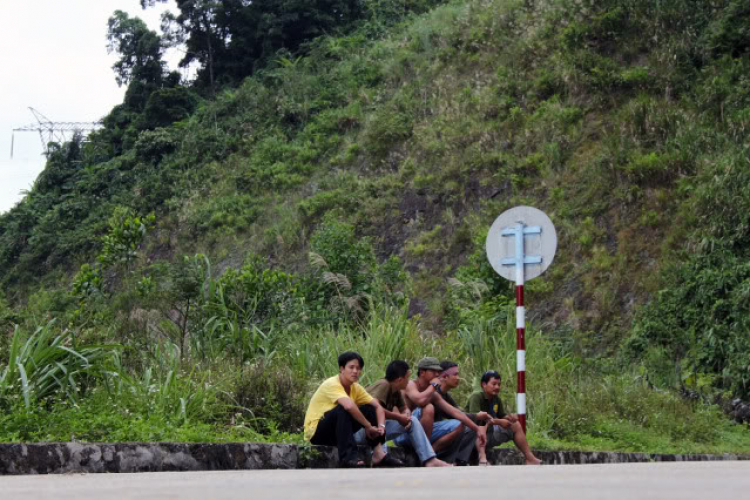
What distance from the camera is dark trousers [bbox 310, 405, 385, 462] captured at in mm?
7965

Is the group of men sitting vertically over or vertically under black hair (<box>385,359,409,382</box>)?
under

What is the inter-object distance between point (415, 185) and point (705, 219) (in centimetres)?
1015

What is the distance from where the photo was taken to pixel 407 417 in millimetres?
8547

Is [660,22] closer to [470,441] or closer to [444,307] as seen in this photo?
[444,307]

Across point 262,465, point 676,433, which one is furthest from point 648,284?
point 262,465

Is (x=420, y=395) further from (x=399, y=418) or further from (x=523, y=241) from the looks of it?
(x=523, y=241)

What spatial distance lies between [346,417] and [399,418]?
2.28ft

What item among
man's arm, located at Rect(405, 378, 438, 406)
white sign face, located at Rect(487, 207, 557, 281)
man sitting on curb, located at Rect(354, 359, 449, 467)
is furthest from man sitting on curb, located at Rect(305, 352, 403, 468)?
white sign face, located at Rect(487, 207, 557, 281)

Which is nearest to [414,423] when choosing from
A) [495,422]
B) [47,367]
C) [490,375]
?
[495,422]

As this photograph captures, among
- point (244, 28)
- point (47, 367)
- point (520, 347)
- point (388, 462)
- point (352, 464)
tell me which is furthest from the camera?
point (244, 28)

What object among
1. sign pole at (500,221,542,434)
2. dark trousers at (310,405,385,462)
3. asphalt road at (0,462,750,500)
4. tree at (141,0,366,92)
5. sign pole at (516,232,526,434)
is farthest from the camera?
tree at (141,0,366,92)

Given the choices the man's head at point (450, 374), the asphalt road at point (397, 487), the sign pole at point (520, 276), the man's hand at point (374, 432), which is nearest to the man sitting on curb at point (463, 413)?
the man's head at point (450, 374)

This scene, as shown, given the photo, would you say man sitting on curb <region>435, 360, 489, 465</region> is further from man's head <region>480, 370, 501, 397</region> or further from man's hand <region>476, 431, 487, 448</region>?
man's head <region>480, 370, 501, 397</region>

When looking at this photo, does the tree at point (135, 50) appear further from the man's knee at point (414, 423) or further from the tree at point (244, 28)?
the man's knee at point (414, 423)
